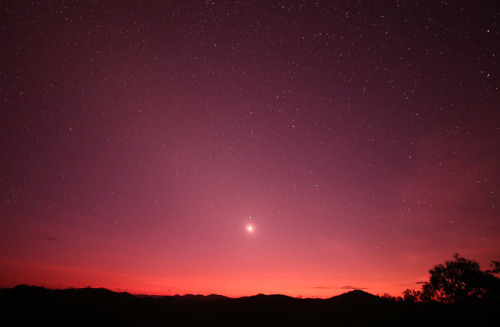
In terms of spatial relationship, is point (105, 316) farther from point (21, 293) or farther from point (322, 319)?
point (322, 319)

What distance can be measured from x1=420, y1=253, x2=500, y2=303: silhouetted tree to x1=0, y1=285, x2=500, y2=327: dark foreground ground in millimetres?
7501

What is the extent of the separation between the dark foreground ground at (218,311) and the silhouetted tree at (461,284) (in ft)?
24.6

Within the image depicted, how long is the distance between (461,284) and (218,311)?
3230 centimetres

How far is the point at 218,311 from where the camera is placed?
88.2 ft

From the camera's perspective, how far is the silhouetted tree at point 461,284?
32750 millimetres

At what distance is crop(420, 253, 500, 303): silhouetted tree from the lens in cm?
3275

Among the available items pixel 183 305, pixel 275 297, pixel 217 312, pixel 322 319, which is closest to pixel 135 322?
pixel 183 305

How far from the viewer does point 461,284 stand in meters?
35.2

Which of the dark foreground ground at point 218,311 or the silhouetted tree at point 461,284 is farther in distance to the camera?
the silhouetted tree at point 461,284

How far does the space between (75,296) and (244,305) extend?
1671cm

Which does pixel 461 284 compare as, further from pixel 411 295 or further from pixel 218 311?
pixel 218 311

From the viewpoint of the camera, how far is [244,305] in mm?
28328

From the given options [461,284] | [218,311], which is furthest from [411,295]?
[218,311]

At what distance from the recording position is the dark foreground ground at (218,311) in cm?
2233
